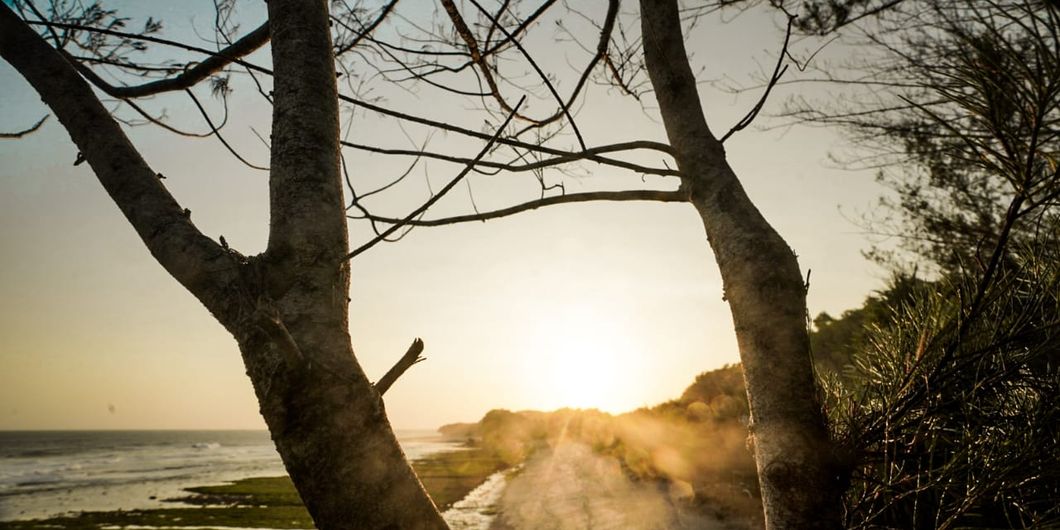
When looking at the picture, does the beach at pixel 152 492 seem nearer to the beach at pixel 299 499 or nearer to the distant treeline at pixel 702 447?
the beach at pixel 299 499

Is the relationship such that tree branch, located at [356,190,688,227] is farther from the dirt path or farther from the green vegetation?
the green vegetation

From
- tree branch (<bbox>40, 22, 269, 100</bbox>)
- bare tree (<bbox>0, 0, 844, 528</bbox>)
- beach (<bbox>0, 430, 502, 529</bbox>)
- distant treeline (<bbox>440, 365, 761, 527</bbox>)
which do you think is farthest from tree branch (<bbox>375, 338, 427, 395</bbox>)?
beach (<bbox>0, 430, 502, 529</bbox>)

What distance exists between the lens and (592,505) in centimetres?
1597

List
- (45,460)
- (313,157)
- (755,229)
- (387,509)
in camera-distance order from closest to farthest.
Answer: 1. (387,509)
2. (313,157)
3. (755,229)
4. (45,460)

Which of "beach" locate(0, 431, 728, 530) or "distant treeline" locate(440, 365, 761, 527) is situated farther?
"beach" locate(0, 431, 728, 530)

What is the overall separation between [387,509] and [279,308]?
401 millimetres

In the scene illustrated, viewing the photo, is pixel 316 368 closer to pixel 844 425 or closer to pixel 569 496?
pixel 844 425

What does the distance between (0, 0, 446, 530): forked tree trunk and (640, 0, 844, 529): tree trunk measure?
76cm

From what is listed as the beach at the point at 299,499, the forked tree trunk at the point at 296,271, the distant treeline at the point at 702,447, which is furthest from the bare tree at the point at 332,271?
the beach at the point at 299,499

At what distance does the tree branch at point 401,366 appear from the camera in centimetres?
89

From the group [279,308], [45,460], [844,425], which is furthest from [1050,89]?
[45,460]

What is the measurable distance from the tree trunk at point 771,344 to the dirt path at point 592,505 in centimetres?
1193

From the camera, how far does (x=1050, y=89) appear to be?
0.88 m

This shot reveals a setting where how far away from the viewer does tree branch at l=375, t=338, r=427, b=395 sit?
89 centimetres
